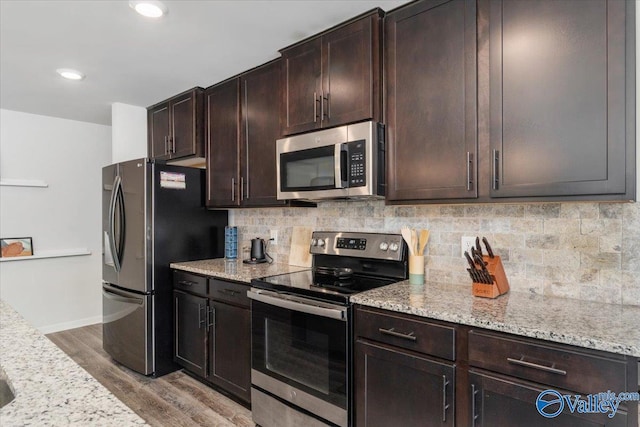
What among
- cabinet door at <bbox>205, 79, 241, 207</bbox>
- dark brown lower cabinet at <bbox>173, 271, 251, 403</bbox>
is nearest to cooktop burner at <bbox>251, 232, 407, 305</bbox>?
dark brown lower cabinet at <bbox>173, 271, 251, 403</bbox>

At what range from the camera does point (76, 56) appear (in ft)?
8.38

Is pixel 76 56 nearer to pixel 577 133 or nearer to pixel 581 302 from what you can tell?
pixel 577 133

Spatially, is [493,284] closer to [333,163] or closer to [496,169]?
[496,169]

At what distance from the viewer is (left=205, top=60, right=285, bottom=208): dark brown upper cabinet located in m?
2.63

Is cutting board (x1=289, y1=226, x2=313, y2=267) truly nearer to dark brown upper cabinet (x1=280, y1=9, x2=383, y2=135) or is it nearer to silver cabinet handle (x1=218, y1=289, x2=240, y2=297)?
silver cabinet handle (x1=218, y1=289, x2=240, y2=297)

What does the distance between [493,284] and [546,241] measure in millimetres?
349

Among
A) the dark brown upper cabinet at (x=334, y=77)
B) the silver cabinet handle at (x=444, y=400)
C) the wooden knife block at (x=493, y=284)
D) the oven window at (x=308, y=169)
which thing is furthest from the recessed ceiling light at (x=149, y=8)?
the silver cabinet handle at (x=444, y=400)

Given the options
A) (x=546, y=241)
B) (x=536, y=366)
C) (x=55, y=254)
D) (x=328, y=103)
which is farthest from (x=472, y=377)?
(x=55, y=254)

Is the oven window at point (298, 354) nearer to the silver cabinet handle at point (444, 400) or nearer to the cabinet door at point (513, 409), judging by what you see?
the silver cabinet handle at point (444, 400)

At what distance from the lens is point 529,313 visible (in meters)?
1.42

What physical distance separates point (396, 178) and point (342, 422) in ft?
4.09

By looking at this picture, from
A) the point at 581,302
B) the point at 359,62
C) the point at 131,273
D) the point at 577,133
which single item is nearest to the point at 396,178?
the point at 359,62

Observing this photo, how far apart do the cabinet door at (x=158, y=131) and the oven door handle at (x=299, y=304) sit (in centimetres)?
197

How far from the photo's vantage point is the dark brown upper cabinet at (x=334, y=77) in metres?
1.97
